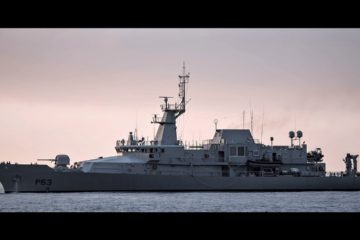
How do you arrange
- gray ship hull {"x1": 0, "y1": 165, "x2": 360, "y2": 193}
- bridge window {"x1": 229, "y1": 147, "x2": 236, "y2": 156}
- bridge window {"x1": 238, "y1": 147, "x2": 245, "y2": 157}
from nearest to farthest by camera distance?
1. gray ship hull {"x1": 0, "y1": 165, "x2": 360, "y2": 193}
2. bridge window {"x1": 229, "y1": 147, "x2": 236, "y2": 156}
3. bridge window {"x1": 238, "y1": 147, "x2": 245, "y2": 157}

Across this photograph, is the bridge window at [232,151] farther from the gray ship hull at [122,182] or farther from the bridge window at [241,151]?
the gray ship hull at [122,182]

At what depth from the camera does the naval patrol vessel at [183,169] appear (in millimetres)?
58344

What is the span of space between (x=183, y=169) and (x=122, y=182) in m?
5.12

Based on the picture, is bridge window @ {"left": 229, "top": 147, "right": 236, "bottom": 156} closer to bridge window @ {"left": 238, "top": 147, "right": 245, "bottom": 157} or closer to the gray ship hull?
bridge window @ {"left": 238, "top": 147, "right": 245, "bottom": 157}

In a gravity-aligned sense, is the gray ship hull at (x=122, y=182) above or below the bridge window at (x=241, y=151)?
below

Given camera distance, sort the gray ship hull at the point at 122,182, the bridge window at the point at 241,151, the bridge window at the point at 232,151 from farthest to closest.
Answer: the bridge window at the point at 241,151 < the bridge window at the point at 232,151 < the gray ship hull at the point at 122,182

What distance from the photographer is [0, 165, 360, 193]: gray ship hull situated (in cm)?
5794

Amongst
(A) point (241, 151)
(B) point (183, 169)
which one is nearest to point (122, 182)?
(B) point (183, 169)

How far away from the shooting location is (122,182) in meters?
59.5

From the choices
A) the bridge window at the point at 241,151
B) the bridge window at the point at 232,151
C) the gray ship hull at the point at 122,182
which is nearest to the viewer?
the gray ship hull at the point at 122,182

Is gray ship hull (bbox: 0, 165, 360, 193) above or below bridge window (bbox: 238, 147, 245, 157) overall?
below

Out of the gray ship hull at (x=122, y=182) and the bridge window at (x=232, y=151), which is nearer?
the gray ship hull at (x=122, y=182)
